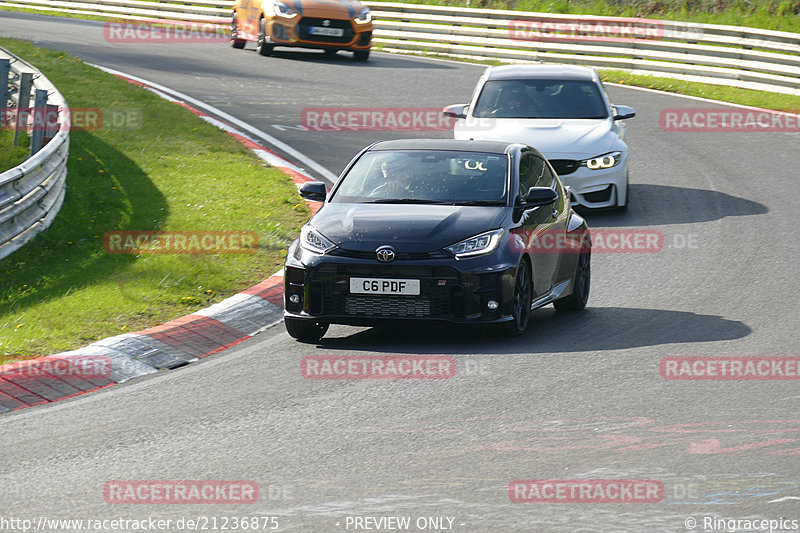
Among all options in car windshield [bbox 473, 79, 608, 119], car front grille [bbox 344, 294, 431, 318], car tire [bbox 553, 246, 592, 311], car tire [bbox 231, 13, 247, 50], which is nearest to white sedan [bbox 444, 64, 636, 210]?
car windshield [bbox 473, 79, 608, 119]

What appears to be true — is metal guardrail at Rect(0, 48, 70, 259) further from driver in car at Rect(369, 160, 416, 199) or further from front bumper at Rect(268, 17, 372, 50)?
front bumper at Rect(268, 17, 372, 50)

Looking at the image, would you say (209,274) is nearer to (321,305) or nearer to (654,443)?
(321,305)

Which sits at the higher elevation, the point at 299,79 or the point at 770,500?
the point at 770,500

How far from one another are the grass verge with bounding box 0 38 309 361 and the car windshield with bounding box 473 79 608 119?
8.87ft

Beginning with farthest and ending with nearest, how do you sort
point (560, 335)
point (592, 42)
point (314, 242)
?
1. point (592, 42)
2. point (560, 335)
3. point (314, 242)

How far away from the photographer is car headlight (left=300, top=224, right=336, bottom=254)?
9.43 metres

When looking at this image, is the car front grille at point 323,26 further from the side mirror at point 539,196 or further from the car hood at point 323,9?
the side mirror at point 539,196

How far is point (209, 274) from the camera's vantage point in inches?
453

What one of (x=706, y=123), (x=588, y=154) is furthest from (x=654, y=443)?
(x=706, y=123)

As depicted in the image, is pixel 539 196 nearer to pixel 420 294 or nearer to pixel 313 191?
pixel 420 294

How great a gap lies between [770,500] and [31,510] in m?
3.29

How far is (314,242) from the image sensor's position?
9539 mm

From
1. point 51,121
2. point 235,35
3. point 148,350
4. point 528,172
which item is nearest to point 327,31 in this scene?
point 235,35

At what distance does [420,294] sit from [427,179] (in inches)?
54.1
